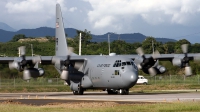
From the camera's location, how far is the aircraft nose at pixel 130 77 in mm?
Answer: 37531

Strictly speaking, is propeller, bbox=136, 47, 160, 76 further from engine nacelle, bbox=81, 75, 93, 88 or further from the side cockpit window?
engine nacelle, bbox=81, 75, 93, 88

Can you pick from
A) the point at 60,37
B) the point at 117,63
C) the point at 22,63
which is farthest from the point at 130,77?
the point at 60,37

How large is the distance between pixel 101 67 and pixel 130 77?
4.05m

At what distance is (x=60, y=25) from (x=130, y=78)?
1304 centimetres

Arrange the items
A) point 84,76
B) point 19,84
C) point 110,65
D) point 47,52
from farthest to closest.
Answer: point 47,52, point 19,84, point 84,76, point 110,65

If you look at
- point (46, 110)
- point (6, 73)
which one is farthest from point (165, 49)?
point (46, 110)

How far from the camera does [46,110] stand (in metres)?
24.0

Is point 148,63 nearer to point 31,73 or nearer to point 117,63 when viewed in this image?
point 117,63

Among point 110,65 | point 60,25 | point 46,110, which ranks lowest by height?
point 46,110

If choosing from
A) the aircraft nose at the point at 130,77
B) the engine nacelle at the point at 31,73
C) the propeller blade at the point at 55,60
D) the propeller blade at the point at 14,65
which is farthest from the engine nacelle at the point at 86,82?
the propeller blade at the point at 14,65

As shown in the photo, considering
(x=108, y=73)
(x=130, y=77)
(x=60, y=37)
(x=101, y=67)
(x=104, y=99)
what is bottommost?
(x=104, y=99)

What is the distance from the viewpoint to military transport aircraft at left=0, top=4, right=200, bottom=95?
1531 inches

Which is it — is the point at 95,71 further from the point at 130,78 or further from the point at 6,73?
the point at 6,73

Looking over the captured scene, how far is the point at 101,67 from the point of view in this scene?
4091 centimetres
